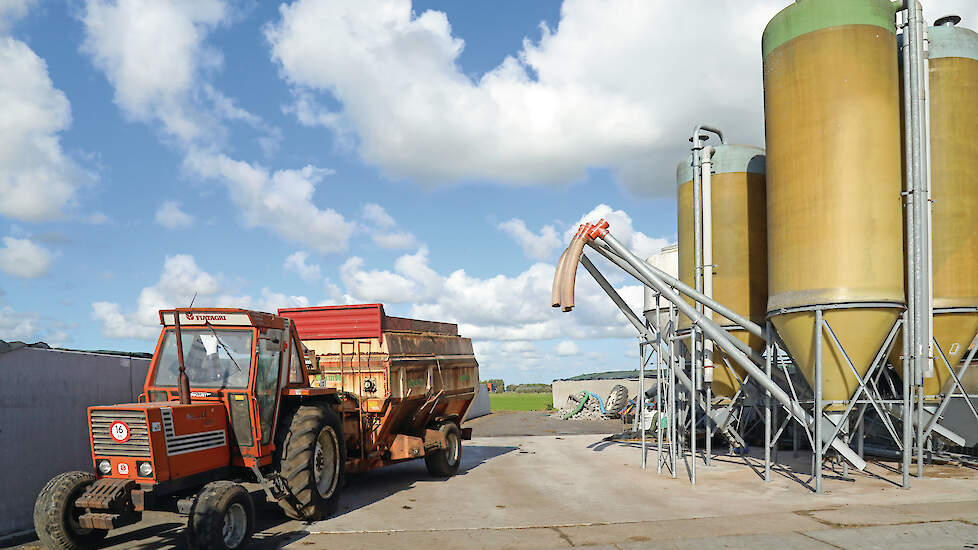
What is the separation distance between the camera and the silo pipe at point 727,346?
14180 millimetres

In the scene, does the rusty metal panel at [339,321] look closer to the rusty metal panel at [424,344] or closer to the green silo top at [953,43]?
the rusty metal panel at [424,344]

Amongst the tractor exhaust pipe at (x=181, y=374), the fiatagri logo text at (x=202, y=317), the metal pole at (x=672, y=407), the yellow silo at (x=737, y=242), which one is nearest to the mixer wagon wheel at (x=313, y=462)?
the tractor exhaust pipe at (x=181, y=374)

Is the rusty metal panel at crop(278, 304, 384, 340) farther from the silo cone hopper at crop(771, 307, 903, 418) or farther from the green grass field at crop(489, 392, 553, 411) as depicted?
the green grass field at crop(489, 392, 553, 411)

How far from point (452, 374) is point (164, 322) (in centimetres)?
727

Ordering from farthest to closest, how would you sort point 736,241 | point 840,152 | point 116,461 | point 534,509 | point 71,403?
point 736,241
point 840,152
point 534,509
point 71,403
point 116,461

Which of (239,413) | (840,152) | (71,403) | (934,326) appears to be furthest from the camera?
(934,326)

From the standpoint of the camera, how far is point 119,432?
8.36 m

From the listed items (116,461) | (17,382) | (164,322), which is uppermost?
(164,322)

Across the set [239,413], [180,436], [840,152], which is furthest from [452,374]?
[840,152]

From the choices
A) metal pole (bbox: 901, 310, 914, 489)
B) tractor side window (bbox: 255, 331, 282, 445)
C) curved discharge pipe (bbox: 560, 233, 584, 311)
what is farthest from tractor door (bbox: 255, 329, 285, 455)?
metal pole (bbox: 901, 310, 914, 489)

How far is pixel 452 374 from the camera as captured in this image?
15898 mm

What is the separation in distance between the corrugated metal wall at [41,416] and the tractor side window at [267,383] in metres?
3.59

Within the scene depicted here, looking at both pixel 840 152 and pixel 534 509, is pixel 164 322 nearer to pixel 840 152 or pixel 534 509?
pixel 534 509

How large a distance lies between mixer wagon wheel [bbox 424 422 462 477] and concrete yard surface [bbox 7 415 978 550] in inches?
15.5
